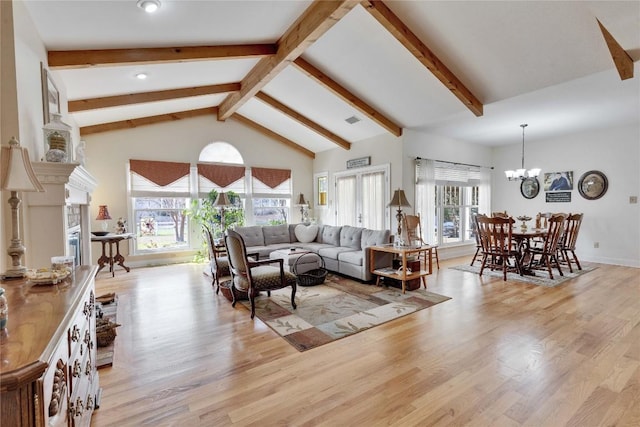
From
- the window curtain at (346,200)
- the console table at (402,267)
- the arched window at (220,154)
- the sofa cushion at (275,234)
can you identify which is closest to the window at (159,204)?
the arched window at (220,154)

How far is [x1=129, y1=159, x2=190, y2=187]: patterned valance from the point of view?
6.11 m

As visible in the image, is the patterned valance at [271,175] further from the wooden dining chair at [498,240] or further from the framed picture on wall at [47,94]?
the wooden dining chair at [498,240]

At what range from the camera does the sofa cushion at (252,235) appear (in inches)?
235

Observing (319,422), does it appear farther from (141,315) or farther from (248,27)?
(248,27)

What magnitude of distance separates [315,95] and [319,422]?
16.7ft

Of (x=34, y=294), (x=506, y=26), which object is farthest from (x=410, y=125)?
(x=34, y=294)

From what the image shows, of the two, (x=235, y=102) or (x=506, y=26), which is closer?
(x=506, y=26)

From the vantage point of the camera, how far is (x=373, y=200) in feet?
21.8

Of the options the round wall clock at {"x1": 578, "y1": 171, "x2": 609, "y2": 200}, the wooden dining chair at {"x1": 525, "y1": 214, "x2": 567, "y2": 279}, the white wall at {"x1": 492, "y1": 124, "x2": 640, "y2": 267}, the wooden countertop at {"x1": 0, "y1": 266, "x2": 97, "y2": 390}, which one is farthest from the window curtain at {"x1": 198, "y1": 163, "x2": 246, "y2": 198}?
the round wall clock at {"x1": 578, "y1": 171, "x2": 609, "y2": 200}

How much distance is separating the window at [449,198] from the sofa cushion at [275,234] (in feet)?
9.12

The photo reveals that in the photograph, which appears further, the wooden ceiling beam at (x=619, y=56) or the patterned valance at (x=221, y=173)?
the patterned valance at (x=221, y=173)

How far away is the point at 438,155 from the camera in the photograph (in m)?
6.60

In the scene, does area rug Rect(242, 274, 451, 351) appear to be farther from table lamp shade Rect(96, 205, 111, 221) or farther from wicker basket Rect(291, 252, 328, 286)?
table lamp shade Rect(96, 205, 111, 221)

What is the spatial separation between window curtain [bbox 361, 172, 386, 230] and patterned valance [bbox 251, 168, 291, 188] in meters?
2.07
